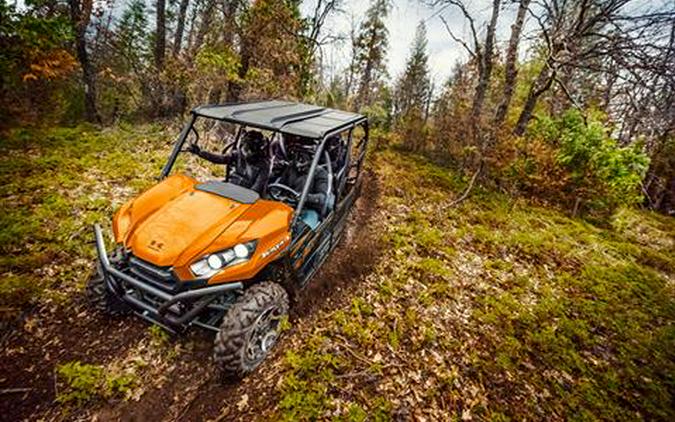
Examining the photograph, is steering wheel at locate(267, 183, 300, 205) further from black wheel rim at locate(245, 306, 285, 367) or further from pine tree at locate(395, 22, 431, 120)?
pine tree at locate(395, 22, 431, 120)

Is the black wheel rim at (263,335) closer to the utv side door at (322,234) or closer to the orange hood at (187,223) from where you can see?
the utv side door at (322,234)

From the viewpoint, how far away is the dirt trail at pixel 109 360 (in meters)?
2.43

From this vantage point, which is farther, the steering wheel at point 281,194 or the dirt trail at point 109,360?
the steering wheel at point 281,194

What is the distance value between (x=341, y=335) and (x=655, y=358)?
4.07 meters

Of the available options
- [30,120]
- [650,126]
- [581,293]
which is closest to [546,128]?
[650,126]

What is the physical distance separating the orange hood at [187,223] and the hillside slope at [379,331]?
3.98 feet

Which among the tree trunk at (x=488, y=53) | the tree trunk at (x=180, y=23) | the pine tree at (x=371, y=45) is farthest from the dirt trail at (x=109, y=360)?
the pine tree at (x=371, y=45)

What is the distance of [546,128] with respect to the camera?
8.77 m

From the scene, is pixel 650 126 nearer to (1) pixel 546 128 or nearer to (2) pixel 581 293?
(2) pixel 581 293

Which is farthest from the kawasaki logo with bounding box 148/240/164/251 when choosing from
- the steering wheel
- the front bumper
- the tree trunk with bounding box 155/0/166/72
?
the tree trunk with bounding box 155/0/166/72

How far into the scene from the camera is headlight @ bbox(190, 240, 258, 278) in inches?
95.7

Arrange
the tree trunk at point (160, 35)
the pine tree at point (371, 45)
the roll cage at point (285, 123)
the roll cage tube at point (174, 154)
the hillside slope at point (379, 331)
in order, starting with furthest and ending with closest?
the pine tree at point (371, 45) → the tree trunk at point (160, 35) → the roll cage tube at point (174, 154) → the roll cage at point (285, 123) → the hillside slope at point (379, 331)

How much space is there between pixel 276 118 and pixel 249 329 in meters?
2.32

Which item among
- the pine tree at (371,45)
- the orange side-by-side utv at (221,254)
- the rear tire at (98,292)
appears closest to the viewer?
the orange side-by-side utv at (221,254)
